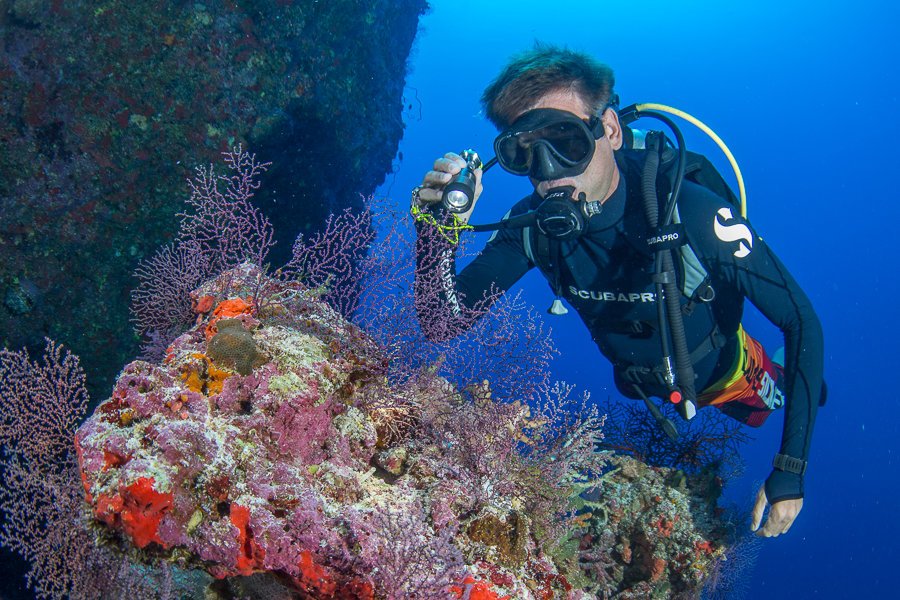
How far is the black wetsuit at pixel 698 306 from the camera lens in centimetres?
314

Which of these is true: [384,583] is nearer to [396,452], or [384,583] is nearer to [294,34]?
[396,452]

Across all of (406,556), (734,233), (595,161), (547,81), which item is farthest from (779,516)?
(547,81)

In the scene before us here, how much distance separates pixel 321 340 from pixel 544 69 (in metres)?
2.64

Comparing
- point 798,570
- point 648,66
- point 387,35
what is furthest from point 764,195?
point 387,35

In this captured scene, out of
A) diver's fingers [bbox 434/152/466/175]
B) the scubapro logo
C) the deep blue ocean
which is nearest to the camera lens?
diver's fingers [bbox 434/152/466/175]

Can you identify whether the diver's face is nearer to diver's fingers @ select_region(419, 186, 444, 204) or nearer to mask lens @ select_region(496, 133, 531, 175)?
mask lens @ select_region(496, 133, 531, 175)

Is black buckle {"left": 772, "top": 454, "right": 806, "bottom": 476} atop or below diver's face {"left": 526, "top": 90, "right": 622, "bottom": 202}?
below

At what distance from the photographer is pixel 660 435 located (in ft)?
17.3

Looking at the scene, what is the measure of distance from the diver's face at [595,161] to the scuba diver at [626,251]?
11 mm

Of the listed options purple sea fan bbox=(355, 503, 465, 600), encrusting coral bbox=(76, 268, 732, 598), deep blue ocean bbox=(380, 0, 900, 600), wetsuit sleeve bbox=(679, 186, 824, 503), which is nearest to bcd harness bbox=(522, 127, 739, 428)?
wetsuit sleeve bbox=(679, 186, 824, 503)

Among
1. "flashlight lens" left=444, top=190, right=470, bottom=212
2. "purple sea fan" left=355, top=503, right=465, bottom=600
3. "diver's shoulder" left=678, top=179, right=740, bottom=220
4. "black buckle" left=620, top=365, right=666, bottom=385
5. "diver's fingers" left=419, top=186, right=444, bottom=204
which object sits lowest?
"purple sea fan" left=355, top=503, right=465, bottom=600

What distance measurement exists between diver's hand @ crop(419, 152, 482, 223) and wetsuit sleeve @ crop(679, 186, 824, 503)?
5.99 feet

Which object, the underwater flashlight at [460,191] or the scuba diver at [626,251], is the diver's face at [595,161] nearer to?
the scuba diver at [626,251]

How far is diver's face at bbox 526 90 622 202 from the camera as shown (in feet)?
11.5
